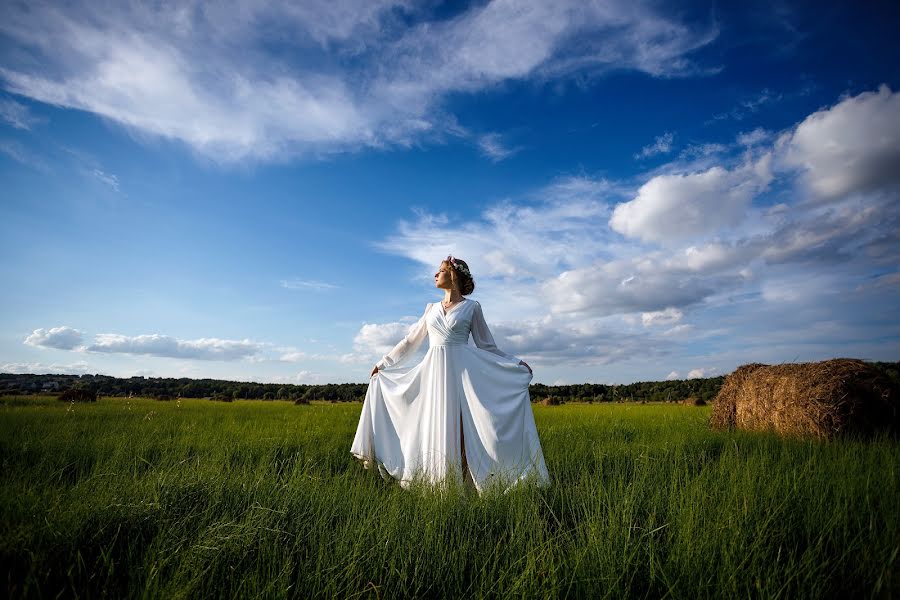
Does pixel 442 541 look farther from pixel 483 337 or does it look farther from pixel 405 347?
pixel 405 347

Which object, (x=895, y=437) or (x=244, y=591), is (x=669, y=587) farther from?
(x=895, y=437)

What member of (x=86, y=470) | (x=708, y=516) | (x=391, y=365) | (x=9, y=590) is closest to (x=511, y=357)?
(x=391, y=365)

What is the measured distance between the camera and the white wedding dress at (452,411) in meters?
5.21

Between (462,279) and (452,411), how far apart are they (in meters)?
1.65

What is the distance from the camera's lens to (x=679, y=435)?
26.1 ft

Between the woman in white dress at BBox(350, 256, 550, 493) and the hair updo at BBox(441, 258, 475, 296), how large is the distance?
0.01 metres

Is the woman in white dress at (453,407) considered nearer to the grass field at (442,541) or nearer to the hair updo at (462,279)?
the hair updo at (462,279)

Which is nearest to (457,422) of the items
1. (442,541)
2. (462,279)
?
(462,279)

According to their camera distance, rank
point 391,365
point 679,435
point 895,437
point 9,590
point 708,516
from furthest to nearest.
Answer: point 679,435, point 895,437, point 391,365, point 708,516, point 9,590

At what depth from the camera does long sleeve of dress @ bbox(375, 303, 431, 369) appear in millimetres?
6133

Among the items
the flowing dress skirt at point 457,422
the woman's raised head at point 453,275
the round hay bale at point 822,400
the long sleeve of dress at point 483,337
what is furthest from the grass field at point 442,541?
the round hay bale at point 822,400

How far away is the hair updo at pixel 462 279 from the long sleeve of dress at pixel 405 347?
0.79 m

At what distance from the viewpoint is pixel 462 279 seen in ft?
19.1

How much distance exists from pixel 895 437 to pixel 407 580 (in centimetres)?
818
